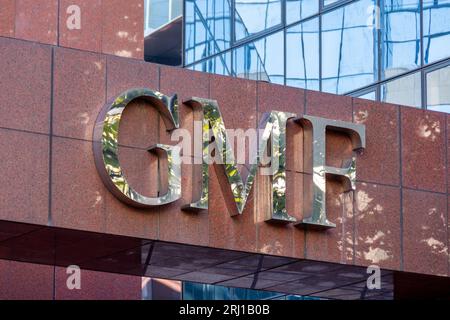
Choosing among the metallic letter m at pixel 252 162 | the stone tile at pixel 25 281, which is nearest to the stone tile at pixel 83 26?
the stone tile at pixel 25 281

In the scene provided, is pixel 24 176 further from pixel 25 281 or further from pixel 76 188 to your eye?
pixel 25 281

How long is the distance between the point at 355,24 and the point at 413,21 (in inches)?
73.1

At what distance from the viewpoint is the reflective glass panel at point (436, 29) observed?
2350cm

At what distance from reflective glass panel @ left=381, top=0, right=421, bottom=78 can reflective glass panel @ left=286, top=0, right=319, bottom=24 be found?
2386mm

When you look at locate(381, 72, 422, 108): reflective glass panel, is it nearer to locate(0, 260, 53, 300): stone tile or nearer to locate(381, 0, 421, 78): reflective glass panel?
locate(381, 0, 421, 78): reflective glass panel

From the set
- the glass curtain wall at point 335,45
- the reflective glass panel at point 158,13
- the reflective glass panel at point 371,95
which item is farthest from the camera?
the reflective glass panel at point 158,13

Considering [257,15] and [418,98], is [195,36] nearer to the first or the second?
[257,15]

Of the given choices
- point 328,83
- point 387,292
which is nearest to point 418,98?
point 328,83

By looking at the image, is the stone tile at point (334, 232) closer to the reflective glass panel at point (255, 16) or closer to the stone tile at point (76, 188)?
the stone tile at point (76, 188)

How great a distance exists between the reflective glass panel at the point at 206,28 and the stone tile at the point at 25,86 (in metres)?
15.2

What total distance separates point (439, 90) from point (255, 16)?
7.00 m

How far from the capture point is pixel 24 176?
15.2 meters

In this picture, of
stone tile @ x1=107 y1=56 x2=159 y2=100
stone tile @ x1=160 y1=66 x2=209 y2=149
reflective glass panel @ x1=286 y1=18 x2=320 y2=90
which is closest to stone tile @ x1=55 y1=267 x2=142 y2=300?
stone tile @ x1=160 y1=66 x2=209 y2=149

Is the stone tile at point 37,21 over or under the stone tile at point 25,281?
over
